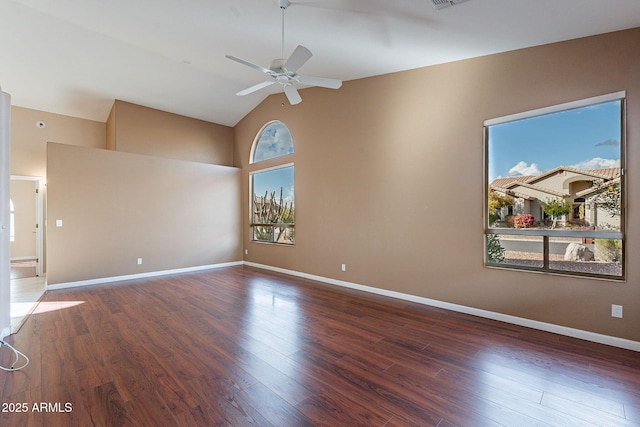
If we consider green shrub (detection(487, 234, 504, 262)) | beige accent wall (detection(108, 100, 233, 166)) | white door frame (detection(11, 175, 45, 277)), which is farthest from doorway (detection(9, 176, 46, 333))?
green shrub (detection(487, 234, 504, 262))

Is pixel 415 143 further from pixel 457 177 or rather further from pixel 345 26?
pixel 345 26

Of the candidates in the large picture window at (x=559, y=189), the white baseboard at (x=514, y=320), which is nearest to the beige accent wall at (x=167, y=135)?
the white baseboard at (x=514, y=320)

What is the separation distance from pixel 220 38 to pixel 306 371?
433 cm

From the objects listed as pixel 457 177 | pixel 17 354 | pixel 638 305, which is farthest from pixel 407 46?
pixel 17 354

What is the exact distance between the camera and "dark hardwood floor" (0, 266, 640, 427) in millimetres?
1791

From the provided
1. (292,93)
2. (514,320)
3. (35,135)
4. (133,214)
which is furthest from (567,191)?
(35,135)

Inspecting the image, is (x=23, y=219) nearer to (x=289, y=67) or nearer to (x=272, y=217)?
(x=272, y=217)

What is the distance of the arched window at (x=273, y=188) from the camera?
20.1 ft

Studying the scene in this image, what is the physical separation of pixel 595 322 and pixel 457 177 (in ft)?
6.62

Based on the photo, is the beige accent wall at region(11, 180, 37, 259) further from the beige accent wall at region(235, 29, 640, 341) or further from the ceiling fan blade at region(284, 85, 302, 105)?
the ceiling fan blade at region(284, 85, 302, 105)

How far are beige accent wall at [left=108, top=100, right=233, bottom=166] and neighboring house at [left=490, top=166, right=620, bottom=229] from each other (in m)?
6.50

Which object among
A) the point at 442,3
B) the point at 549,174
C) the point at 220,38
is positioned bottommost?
the point at 549,174

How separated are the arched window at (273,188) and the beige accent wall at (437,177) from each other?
12.9 inches

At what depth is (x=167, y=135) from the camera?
21.9ft
